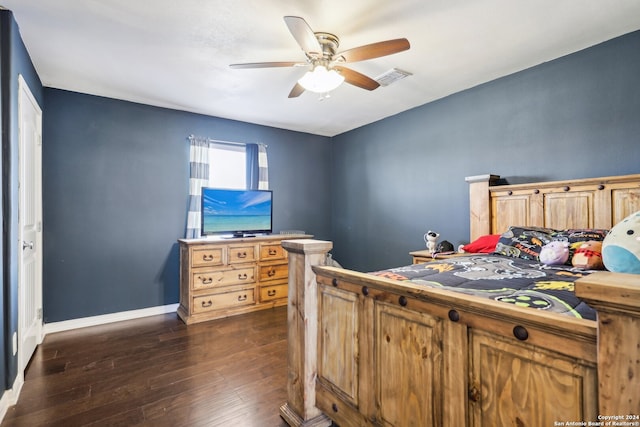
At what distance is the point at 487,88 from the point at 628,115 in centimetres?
120

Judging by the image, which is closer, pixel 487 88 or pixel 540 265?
pixel 540 265

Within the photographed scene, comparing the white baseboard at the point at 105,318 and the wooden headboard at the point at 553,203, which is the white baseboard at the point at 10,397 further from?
the wooden headboard at the point at 553,203

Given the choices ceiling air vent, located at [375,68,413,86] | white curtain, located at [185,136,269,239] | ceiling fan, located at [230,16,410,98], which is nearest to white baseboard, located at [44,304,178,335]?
white curtain, located at [185,136,269,239]

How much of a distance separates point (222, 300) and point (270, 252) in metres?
0.82

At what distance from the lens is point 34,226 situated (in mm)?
2736

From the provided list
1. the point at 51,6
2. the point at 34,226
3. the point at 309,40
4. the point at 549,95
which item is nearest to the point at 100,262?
the point at 34,226

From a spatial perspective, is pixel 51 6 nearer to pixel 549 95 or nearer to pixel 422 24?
pixel 422 24

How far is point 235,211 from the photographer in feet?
12.9

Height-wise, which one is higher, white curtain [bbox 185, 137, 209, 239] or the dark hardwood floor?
white curtain [bbox 185, 137, 209, 239]

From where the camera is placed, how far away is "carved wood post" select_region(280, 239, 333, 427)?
1638 mm

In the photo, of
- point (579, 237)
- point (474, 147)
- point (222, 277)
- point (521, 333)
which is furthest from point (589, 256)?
point (222, 277)

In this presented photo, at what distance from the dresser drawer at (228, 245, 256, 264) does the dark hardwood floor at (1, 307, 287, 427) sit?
2.62 feet

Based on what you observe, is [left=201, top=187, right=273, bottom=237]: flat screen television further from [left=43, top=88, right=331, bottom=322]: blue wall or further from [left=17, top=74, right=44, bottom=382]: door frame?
[left=17, top=74, right=44, bottom=382]: door frame

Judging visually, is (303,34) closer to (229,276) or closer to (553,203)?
(553,203)
